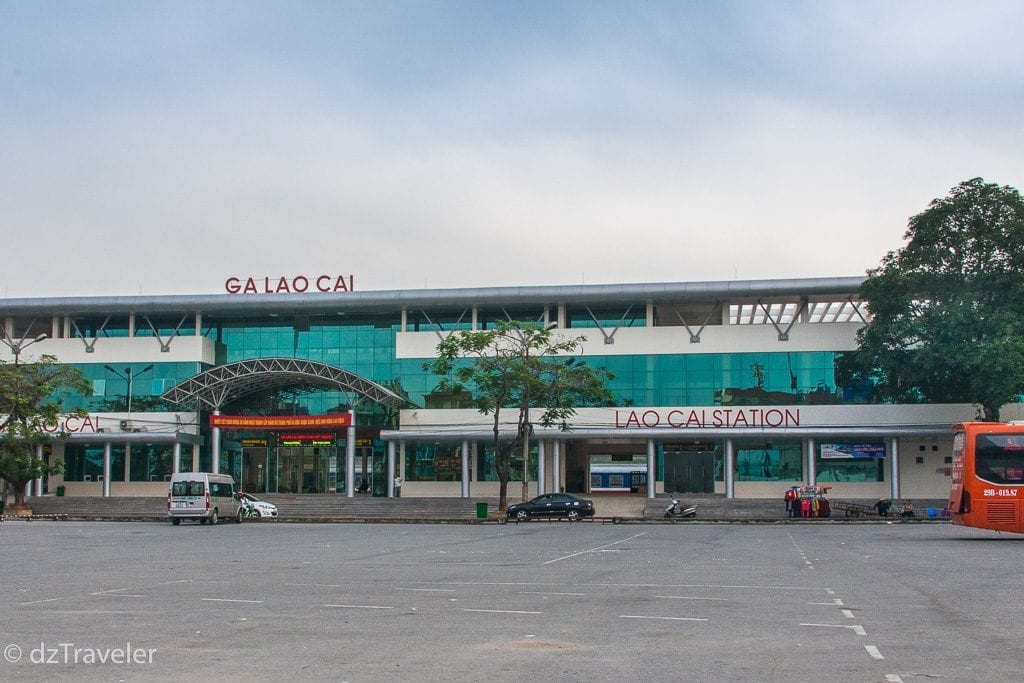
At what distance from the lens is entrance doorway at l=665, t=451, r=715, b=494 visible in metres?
57.9

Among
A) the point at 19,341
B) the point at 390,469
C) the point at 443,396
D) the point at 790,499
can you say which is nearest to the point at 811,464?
the point at 790,499

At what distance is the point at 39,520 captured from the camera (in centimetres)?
4994

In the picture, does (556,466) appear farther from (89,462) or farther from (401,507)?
(89,462)

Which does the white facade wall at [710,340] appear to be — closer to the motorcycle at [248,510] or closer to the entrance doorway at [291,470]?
the entrance doorway at [291,470]

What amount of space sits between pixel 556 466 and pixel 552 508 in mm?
9086

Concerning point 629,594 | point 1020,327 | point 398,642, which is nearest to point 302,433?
point 1020,327

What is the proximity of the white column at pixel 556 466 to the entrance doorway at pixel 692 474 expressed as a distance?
19.0ft

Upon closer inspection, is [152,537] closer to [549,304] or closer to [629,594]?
[629,594]

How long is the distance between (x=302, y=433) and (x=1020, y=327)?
123 feet

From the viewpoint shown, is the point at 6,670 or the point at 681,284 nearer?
the point at 6,670

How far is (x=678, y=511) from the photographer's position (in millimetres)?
51312

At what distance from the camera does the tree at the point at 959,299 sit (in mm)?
47875

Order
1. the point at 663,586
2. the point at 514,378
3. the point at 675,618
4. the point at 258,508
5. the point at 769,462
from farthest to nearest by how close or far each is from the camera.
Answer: the point at 769,462
the point at 258,508
the point at 514,378
the point at 663,586
the point at 675,618

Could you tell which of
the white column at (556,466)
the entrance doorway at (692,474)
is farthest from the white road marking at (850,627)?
the entrance doorway at (692,474)
